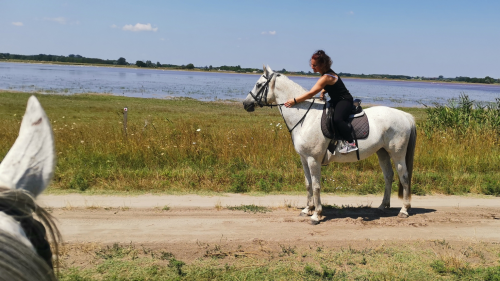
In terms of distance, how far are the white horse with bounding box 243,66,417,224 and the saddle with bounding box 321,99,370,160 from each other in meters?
0.10

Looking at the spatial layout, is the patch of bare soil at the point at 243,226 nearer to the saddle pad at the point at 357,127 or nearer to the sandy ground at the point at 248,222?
the sandy ground at the point at 248,222

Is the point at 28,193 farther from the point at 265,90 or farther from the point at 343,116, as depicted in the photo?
the point at 265,90

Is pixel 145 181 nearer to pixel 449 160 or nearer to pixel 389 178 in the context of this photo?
pixel 389 178

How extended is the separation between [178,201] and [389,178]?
13.4 feet

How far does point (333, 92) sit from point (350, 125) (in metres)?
0.64

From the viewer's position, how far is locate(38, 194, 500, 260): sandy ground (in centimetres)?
579

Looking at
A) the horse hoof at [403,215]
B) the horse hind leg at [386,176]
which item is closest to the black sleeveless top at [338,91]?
the horse hind leg at [386,176]

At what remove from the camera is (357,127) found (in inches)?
267

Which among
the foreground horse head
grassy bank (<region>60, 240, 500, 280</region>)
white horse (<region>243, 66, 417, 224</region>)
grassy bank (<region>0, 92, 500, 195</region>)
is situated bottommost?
grassy bank (<region>60, 240, 500, 280</region>)

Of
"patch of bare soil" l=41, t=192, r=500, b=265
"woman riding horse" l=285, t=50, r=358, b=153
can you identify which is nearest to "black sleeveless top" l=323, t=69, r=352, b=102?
"woman riding horse" l=285, t=50, r=358, b=153

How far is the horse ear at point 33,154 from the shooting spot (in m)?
1.18

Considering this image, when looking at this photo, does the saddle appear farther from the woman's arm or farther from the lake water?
the lake water

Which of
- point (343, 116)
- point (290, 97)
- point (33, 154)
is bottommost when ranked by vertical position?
point (343, 116)

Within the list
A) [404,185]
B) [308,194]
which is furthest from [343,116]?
[404,185]
